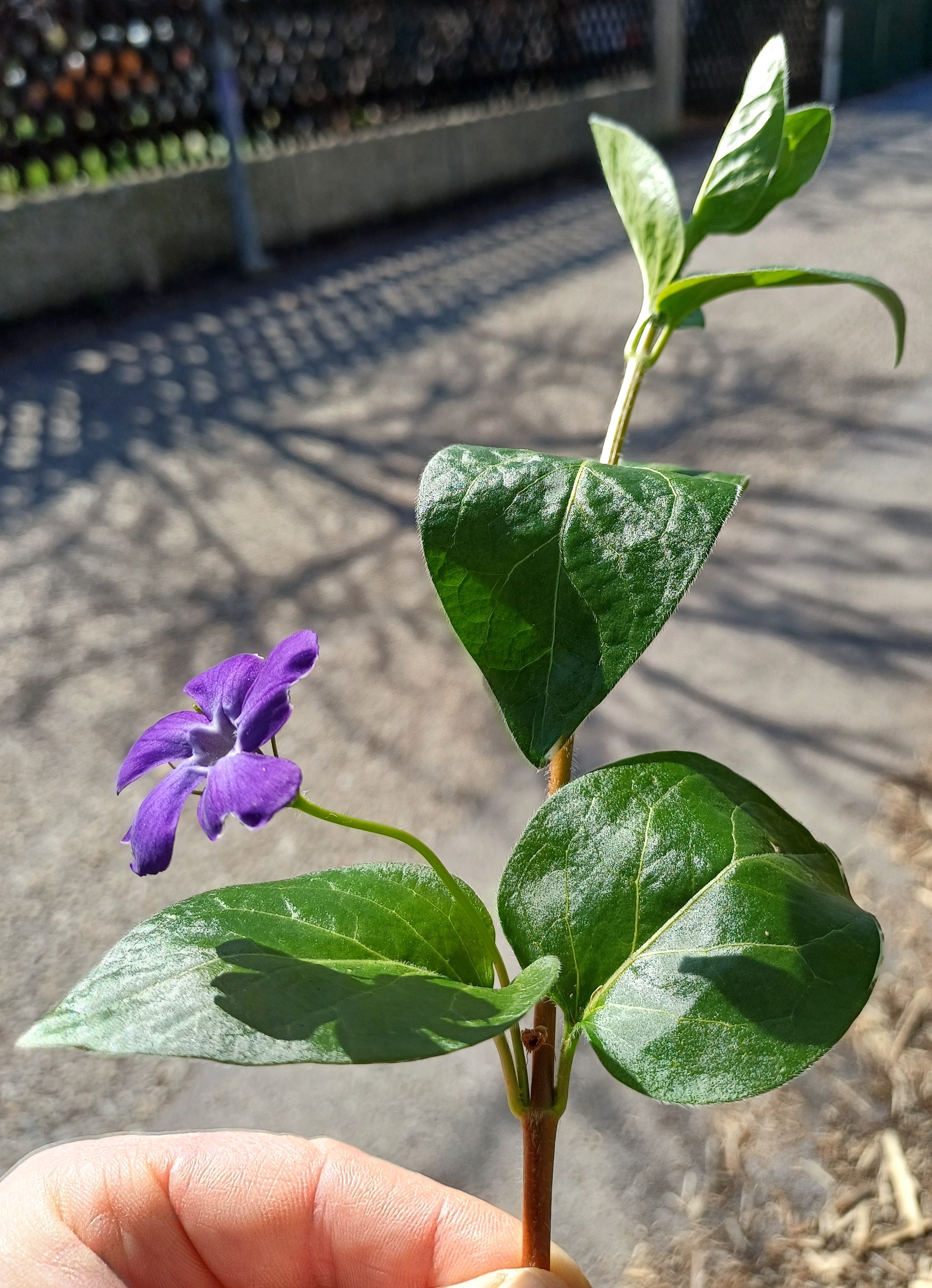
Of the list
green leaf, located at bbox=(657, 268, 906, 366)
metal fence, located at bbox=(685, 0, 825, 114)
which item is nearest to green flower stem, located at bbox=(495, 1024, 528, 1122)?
green leaf, located at bbox=(657, 268, 906, 366)

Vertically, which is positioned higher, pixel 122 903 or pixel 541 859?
pixel 541 859

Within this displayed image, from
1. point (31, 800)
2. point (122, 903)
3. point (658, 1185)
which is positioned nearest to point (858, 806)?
point (658, 1185)

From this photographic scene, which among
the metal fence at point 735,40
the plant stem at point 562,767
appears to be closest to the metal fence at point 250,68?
the metal fence at point 735,40

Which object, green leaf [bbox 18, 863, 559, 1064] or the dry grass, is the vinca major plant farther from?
the dry grass

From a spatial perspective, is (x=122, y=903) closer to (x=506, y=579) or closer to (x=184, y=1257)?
(x=184, y=1257)

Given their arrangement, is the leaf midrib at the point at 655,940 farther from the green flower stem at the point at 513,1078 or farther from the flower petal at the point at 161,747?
the flower petal at the point at 161,747
